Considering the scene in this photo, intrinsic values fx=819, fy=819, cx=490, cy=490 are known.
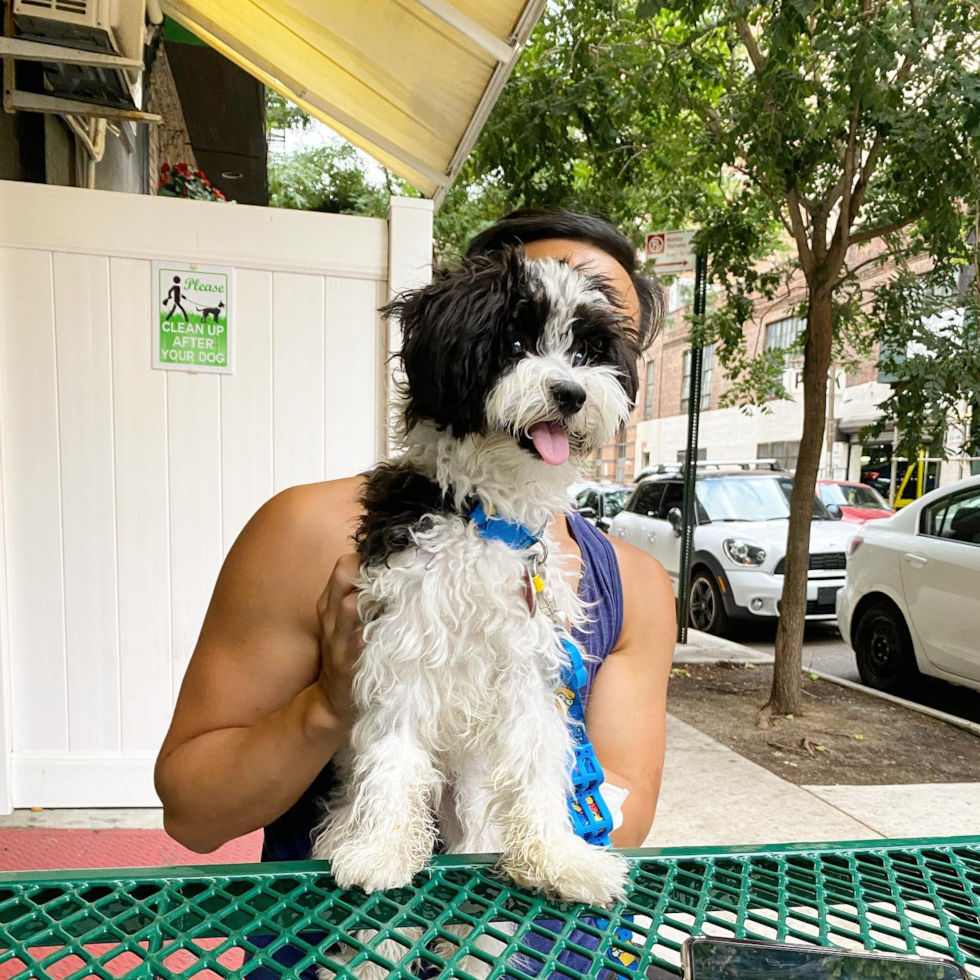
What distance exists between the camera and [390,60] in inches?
199

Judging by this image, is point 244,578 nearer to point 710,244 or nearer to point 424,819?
point 424,819

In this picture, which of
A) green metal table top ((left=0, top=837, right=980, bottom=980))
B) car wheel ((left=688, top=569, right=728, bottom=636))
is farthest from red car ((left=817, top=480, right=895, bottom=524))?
green metal table top ((left=0, top=837, right=980, bottom=980))

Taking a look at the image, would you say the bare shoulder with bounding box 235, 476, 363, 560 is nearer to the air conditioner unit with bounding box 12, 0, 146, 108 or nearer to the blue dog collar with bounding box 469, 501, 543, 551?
the blue dog collar with bounding box 469, 501, 543, 551

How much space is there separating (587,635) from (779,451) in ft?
113

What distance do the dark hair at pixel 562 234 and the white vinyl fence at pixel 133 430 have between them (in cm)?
243

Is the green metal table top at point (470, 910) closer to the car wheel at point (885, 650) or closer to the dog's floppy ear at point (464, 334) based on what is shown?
the dog's floppy ear at point (464, 334)

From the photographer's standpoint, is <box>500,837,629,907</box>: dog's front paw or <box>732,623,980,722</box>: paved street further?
<box>732,623,980,722</box>: paved street

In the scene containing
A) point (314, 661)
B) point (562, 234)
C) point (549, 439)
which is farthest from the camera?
point (562, 234)

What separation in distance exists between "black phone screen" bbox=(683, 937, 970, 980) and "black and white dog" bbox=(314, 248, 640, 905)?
494 millimetres

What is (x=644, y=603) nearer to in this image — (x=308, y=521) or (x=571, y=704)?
(x=571, y=704)

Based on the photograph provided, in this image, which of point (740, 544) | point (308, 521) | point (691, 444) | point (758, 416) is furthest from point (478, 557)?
point (758, 416)

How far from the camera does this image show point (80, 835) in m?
4.09

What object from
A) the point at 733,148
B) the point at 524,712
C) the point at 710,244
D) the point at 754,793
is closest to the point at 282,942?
the point at 524,712

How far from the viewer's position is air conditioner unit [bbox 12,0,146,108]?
11.7 ft
